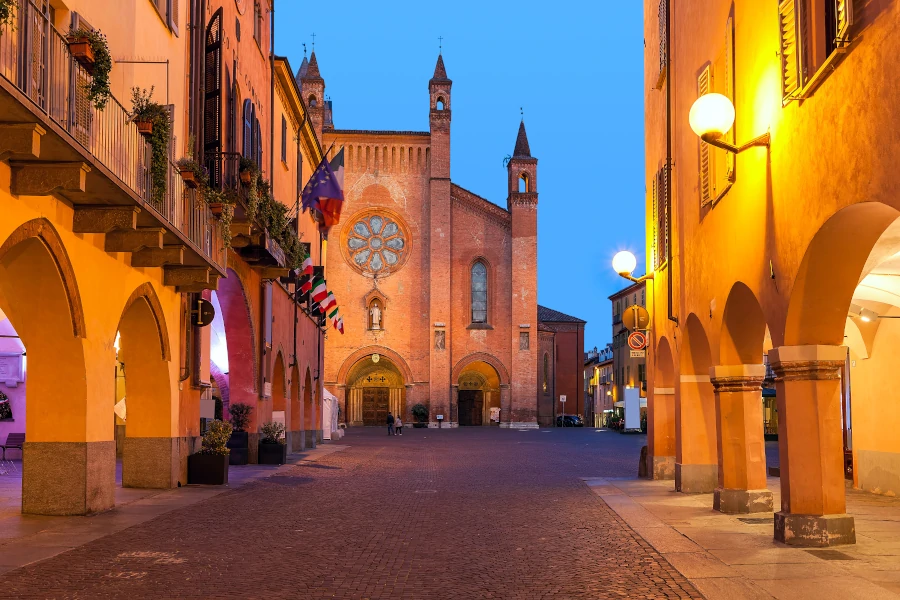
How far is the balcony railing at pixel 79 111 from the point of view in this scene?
9094 mm

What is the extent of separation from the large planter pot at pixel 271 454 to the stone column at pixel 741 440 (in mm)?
13394

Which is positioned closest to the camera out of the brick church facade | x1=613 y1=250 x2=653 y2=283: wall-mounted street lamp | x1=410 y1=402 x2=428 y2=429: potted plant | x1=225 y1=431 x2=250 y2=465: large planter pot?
x1=613 y1=250 x2=653 y2=283: wall-mounted street lamp

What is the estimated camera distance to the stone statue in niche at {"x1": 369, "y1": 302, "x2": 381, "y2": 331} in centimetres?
5834

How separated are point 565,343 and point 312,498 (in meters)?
65.5

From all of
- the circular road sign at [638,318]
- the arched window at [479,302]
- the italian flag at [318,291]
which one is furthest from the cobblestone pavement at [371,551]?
the arched window at [479,302]

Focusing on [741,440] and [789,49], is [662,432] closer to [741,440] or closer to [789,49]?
[741,440]

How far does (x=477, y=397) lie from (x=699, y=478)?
4585cm

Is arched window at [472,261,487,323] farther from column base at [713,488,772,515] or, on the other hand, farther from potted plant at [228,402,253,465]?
column base at [713,488,772,515]

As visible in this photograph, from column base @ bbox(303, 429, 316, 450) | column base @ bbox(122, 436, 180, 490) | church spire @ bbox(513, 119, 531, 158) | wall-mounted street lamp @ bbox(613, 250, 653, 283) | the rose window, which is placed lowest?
column base @ bbox(303, 429, 316, 450)

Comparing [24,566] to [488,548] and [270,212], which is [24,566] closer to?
[488,548]

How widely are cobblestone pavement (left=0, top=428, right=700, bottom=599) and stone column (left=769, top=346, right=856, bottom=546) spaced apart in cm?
154

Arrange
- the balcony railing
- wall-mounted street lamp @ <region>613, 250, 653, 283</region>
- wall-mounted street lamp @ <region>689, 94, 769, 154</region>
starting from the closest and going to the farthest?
the balcony railing < wall-mounted street lamp @ <region>689, 94, 769, 154</region> < wall-mounted street lamp @ <region>613, 250, 653, 283</region>

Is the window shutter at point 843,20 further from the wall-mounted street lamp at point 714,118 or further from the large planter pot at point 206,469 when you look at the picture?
the large planter pot at point 206,469

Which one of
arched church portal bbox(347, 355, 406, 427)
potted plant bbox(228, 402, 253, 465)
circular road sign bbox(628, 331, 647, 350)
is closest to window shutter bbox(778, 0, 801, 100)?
circular road sign bbox(628, 331, 647, 350)
